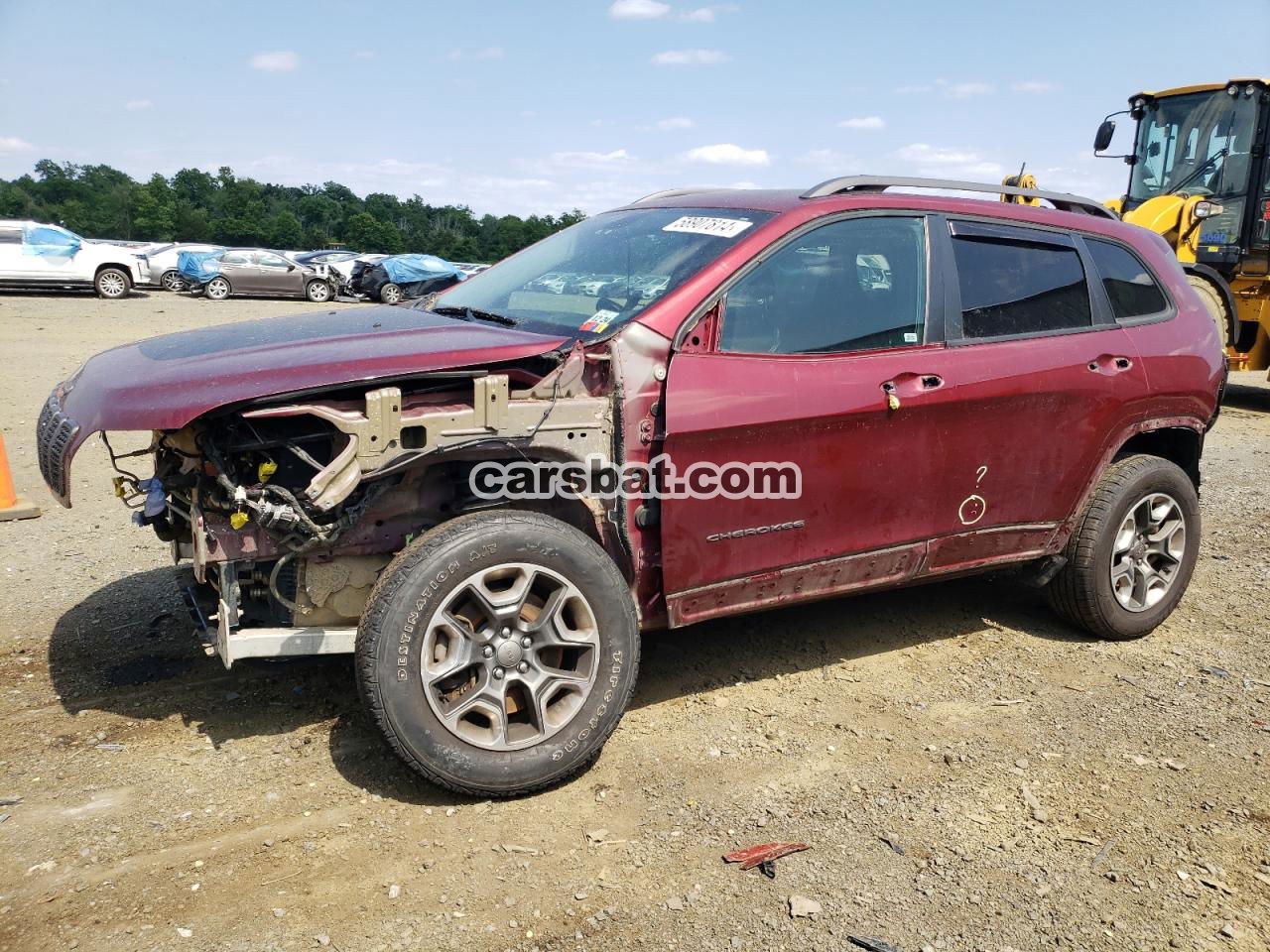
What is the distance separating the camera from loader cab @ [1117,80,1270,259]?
1152 centimetres

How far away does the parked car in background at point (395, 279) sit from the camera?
29.5m

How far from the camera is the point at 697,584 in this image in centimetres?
354

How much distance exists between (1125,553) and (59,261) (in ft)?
80.2

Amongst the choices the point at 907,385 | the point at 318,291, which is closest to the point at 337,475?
the point at 907,385

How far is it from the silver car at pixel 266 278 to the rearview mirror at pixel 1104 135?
22.4 meters

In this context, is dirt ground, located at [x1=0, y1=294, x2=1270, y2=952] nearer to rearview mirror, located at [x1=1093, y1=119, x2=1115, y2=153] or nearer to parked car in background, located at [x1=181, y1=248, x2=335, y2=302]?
rearview mirror, located at [x1=1093, y1=119, x2=1115, y2=153]

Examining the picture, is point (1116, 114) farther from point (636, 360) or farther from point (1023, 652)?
point (636, 360)

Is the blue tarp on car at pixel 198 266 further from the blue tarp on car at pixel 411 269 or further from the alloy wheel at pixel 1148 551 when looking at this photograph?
the alloy wheel at pixel 1148 551

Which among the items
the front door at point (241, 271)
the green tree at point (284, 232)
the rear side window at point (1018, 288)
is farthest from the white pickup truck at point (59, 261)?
the green tree at point (284, 232)

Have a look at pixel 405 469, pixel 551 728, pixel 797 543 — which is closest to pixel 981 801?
pixel 797 543

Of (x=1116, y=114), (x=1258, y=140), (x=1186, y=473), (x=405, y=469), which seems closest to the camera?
(x=405, y=469)

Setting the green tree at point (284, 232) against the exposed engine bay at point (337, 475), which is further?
the green tree at point (284, 232)

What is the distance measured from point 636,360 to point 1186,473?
3.20 meters

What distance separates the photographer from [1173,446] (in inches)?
196
